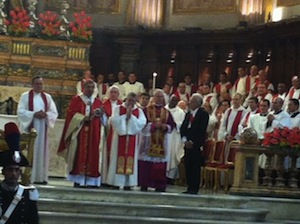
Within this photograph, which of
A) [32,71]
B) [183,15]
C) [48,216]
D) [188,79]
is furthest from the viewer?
[183,15]

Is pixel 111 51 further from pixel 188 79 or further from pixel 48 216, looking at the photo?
pixel 48 216

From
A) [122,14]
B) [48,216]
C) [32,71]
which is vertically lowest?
[48,216]

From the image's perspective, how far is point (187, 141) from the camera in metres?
12.8

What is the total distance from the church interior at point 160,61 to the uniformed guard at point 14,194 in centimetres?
506

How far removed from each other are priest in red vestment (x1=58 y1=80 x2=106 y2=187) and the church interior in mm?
317

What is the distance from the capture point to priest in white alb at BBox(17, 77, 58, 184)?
12562 mm

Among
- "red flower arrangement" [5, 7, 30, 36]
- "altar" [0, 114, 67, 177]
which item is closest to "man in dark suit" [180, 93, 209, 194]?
"altar" [0, 114, 67, 177]

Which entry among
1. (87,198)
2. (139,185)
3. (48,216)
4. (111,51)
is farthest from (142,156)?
(111,51)

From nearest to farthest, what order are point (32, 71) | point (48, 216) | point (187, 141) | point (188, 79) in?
point (48, 216) < point (187, 141) < point (32, 71) < point (188, 79)

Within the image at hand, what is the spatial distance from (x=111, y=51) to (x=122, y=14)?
1.10 metres

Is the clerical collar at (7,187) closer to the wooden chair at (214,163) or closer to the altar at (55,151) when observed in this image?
the altar at (55,151)

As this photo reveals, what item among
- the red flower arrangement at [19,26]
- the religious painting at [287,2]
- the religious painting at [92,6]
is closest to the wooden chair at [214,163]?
the red flower arrangement at [19,26]

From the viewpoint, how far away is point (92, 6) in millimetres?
22578

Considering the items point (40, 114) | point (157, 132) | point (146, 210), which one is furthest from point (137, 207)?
point (40, 114)
